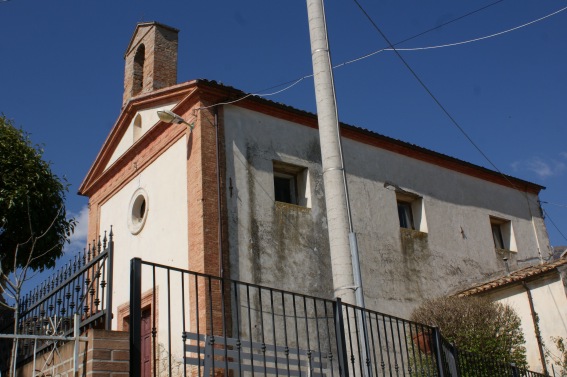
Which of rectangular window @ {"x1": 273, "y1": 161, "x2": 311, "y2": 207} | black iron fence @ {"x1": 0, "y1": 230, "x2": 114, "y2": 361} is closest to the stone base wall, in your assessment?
black iron fence @ {"x1": 0, "y1": 230, "x2": 114, "y2": 361}

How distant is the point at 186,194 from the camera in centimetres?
1437

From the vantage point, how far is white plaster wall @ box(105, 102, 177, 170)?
16.4 m

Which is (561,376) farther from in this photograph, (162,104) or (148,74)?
(148,74)

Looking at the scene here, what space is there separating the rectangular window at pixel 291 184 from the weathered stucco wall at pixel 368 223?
0.15 meters

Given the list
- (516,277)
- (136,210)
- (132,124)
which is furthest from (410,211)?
(132,124)

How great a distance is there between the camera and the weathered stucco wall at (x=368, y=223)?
565 inches

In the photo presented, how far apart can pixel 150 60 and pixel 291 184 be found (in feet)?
16.7

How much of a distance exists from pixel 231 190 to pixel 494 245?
9340 millimetres

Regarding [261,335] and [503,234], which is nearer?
[261,335]

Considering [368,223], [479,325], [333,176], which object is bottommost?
[479,325]

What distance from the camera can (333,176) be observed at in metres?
7.31

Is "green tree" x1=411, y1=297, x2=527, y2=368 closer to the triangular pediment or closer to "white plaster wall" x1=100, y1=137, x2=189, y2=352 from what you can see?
"white plaster wall" x1=100, y1=137, x2=189, y2=352

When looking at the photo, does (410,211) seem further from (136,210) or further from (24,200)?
(24,200)

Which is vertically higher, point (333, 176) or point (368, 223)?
point (368, 223)
